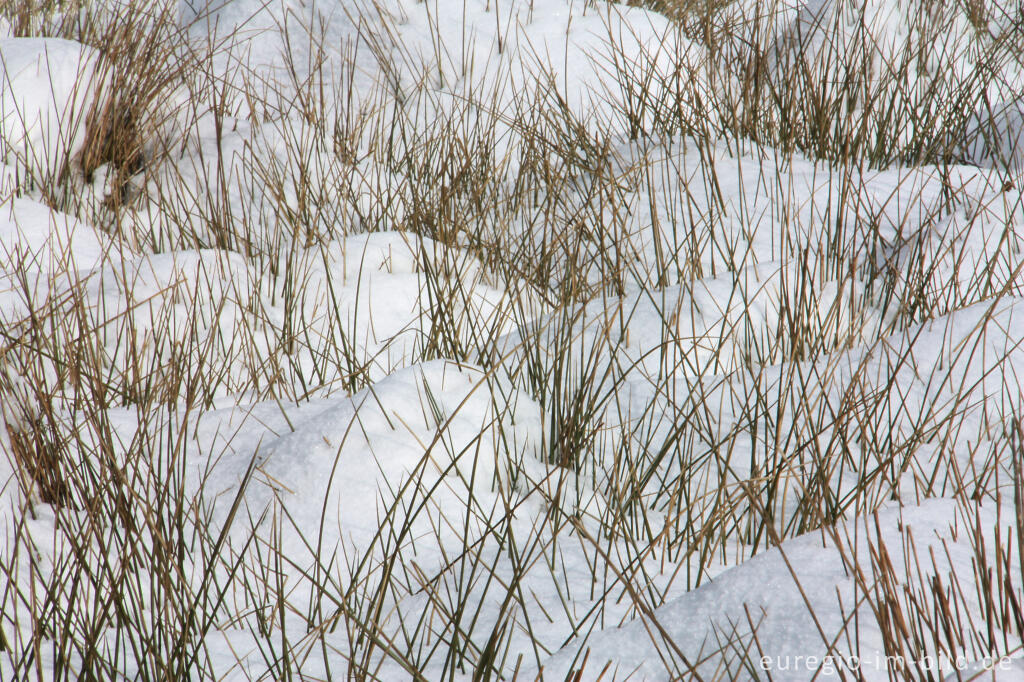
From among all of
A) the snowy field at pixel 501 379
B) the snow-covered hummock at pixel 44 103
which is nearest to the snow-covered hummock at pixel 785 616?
the snowy field at pixel 501 379

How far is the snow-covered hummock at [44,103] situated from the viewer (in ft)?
7.58

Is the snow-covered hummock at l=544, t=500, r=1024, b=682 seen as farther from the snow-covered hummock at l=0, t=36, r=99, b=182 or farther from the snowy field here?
the snow-covered hummock at l=0, t=36, r=99, b=182

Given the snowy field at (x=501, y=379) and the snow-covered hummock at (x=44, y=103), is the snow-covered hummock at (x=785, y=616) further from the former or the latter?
the snow-covered hummock at (x=44, y=103)

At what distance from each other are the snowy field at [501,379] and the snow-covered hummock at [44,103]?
2 centimetres

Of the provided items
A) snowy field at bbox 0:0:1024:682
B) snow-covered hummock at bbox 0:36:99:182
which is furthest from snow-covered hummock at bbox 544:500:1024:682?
snow-covered hummock at bbox 0:36:99:182

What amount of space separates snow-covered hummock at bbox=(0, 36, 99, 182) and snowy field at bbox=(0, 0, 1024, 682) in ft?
0.05

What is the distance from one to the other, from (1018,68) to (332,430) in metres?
3.12

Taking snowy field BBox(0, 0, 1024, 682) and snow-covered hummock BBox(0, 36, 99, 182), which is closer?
snowy field BBox(0, 0, 1024, 682)

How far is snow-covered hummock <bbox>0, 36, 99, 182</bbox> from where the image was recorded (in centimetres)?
231

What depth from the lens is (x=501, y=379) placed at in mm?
1439

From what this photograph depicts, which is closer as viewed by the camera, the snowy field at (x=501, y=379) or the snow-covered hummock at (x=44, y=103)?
the snowy field at (x=501, y=379)

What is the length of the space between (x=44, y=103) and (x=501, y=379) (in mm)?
1977

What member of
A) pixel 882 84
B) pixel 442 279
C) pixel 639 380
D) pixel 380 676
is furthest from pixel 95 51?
pixel 882 84

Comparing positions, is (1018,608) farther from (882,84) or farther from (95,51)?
(95,51)
